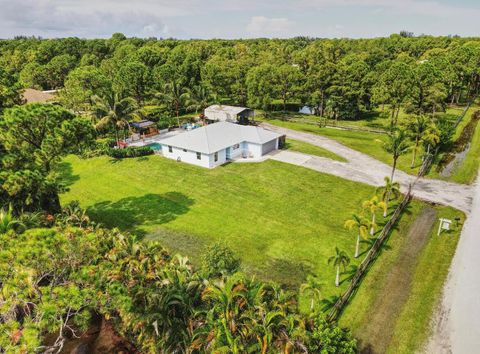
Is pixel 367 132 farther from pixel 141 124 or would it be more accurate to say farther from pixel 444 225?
pixel 141 124

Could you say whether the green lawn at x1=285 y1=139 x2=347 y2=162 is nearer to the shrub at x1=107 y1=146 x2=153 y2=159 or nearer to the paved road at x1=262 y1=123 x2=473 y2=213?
the paved road at x1=262 y1=123 x2=473 y2=213

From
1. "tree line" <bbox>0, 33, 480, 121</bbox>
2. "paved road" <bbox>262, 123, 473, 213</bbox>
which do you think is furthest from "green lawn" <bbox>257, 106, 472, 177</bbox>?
"tree line" <bbox>0, 33, 480, 121</bbox>

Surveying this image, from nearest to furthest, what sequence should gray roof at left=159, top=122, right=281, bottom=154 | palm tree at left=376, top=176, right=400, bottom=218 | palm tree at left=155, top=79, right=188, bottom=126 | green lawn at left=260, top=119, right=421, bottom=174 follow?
palm tree at left=376, top=176, right=400, bottom=218 → gray roof at left=159, top=122, right=281, bottom=154 → green lawn at left=260, top=119, right=421, bottom=174 → palm tree at left=155, top=79, right=188, bottom=126

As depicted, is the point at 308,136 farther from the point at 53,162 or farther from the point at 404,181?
the point at 53,162

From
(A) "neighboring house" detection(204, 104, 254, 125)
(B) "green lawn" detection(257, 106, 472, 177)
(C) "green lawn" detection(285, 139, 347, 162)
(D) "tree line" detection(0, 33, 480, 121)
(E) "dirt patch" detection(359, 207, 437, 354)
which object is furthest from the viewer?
(A) "neighboring house" detection(204, 104, 254, 125)

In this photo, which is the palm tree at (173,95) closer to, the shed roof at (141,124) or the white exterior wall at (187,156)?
the shed roof at (141,124)

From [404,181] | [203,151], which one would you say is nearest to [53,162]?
[203,151]
